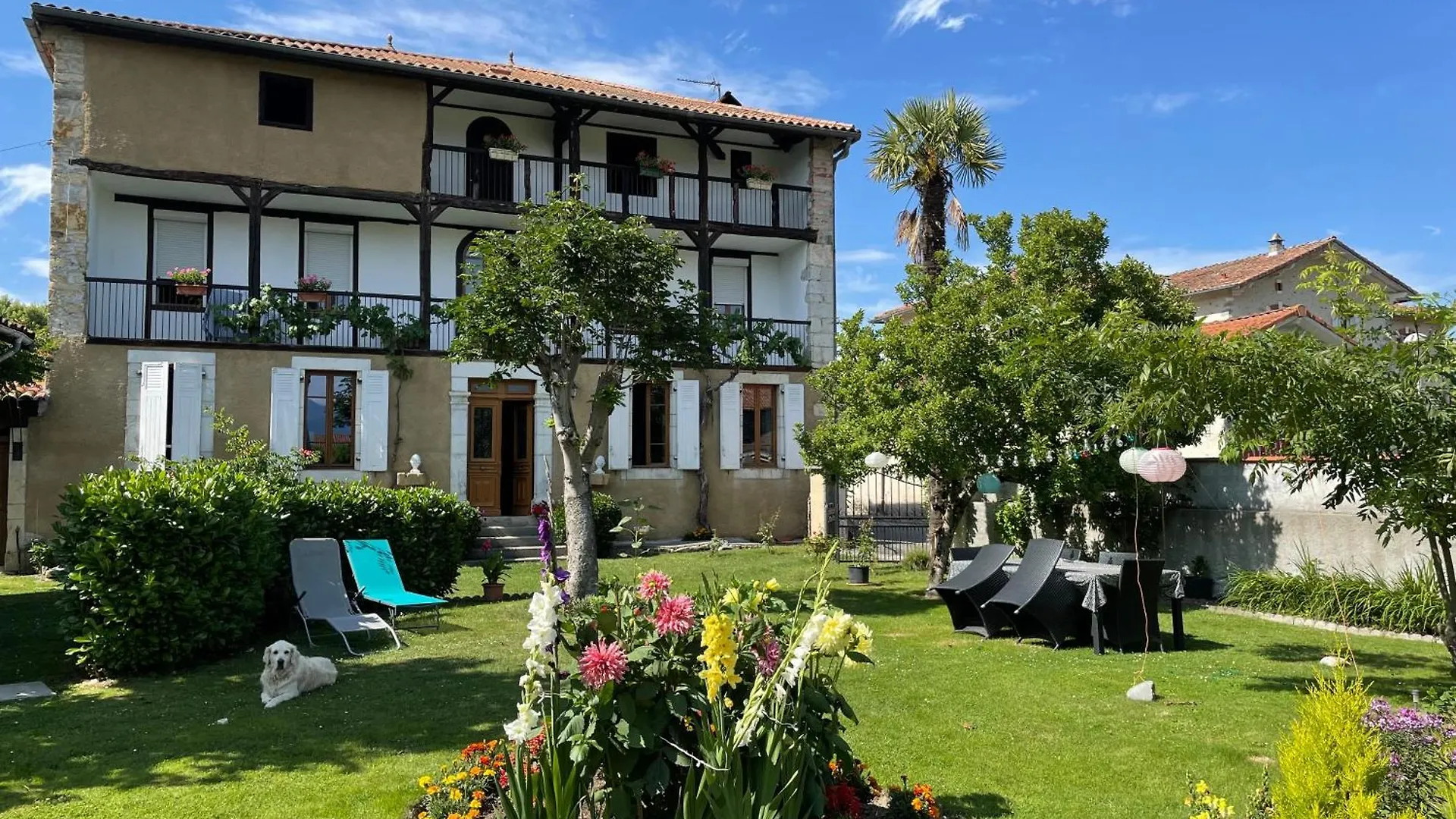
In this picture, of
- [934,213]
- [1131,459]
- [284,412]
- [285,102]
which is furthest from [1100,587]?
[285,102]

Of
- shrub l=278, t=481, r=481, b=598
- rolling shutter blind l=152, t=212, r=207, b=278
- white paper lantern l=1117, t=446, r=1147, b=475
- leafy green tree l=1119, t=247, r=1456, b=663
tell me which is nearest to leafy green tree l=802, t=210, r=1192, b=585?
white paper lantern l=1117, t=446, r=1147, b=475

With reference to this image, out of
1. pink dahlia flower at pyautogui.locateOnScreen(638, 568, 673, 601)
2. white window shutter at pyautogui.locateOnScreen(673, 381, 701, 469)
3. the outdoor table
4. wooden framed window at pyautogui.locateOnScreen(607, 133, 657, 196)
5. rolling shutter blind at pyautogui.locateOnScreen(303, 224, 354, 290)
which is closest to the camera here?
pink dahlia flower at pyautogui.locateOnScreen(638, 568, 673, 601)

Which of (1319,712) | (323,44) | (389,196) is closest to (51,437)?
(389,196)

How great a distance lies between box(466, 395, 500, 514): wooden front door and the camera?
58.0 ft

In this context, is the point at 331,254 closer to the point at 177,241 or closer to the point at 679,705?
the point at 177,241

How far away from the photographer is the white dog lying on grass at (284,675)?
642 cm

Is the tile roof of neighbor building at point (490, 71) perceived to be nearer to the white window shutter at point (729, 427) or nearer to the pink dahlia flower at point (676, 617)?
the white window shutter at point (729, 427)

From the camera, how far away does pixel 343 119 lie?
1720 cm

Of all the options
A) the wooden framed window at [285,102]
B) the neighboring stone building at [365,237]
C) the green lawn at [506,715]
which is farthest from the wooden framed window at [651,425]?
the green lawn at [506,715]

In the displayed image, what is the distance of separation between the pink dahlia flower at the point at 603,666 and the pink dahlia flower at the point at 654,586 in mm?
304

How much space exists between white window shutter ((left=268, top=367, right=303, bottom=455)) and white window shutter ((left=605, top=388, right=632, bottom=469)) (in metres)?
5.35

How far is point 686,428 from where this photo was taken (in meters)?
18.6

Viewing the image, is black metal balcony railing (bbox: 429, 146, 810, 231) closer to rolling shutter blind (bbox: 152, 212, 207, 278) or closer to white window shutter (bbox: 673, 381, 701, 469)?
white window shutter (bbox: 673, 381, 701, 469)

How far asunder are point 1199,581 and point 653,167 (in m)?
12.7
